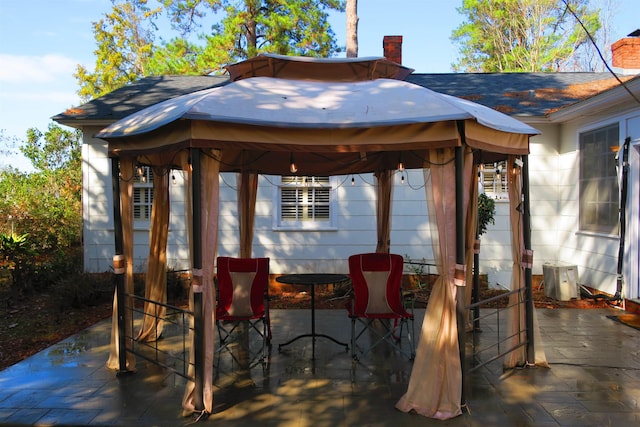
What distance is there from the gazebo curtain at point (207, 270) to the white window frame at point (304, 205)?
546 cm

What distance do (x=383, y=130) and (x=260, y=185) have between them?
5805 mm

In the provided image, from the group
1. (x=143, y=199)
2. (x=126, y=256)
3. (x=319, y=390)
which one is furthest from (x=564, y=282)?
(x=143, y=199)

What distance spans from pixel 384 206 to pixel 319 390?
341 centimetres

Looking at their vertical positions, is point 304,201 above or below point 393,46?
below

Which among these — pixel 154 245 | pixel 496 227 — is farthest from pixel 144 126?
pixel 496 227

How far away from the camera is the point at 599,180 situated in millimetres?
8461

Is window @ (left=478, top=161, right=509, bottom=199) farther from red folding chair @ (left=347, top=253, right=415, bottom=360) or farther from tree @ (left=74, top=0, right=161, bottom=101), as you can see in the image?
tree @ (left=74, top=0, right=161, bottom=101)

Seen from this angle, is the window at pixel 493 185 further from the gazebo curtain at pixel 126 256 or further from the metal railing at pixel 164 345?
the gazebo curtain at pixel 126 256

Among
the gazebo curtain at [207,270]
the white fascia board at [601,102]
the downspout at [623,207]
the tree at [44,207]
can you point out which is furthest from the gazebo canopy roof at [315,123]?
the tree at [44,207]

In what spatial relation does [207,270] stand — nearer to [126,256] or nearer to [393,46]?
[126,256]

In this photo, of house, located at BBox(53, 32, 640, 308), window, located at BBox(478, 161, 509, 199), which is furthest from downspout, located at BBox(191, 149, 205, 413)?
window, located at BBox(478, 161, 509, 199)

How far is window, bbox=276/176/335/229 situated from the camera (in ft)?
32.3

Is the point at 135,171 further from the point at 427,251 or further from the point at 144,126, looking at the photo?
the point at 427,251

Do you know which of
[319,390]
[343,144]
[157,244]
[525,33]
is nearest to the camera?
[343,144]
